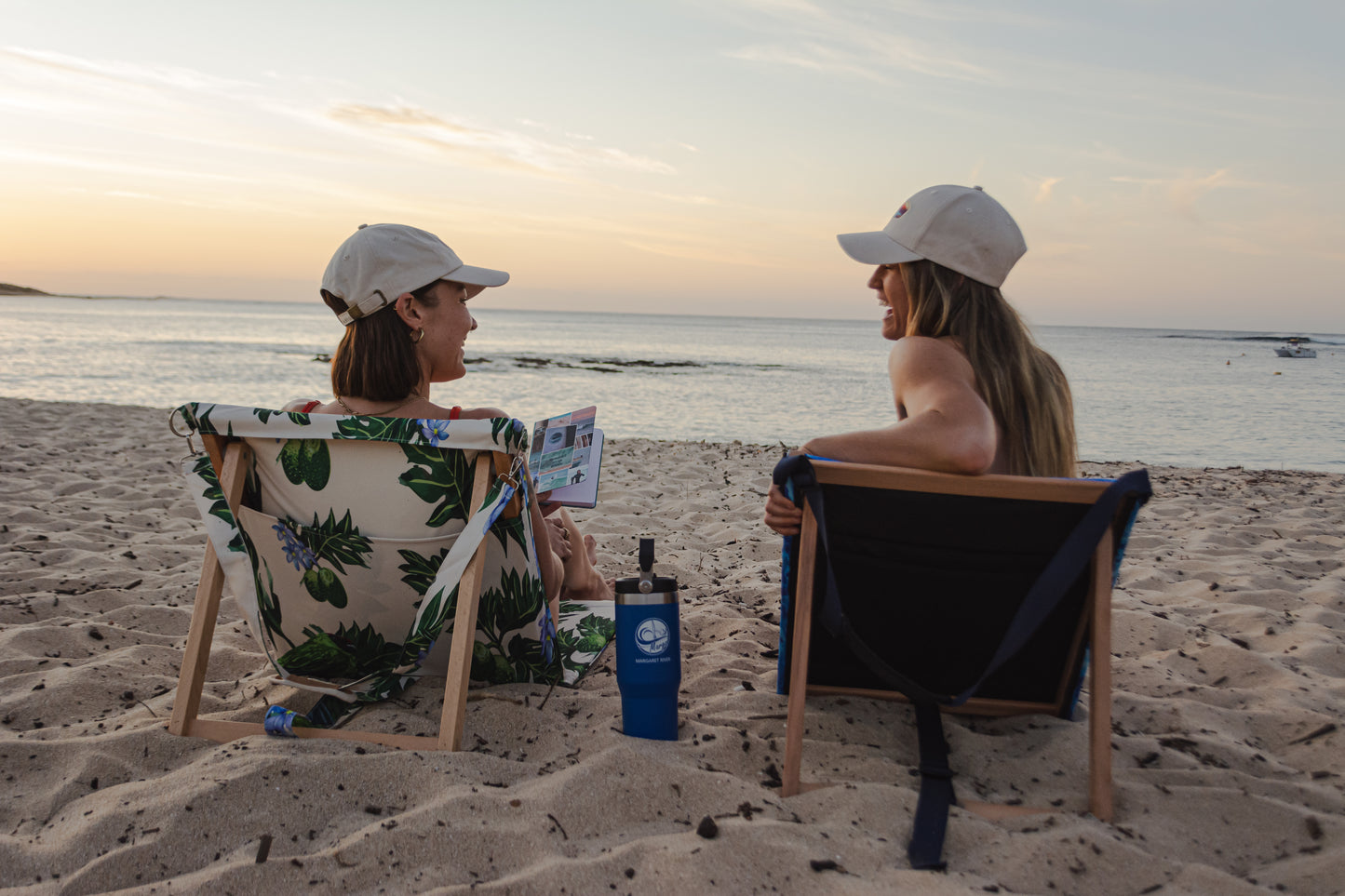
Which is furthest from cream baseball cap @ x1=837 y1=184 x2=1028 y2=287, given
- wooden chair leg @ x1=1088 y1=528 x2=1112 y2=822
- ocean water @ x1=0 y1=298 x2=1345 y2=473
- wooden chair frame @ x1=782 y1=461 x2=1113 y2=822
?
ocean water @ x1=0 y1=298 x2=1345 y2=473

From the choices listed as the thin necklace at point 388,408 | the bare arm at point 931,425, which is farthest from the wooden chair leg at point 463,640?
the bare arm at point 931,425

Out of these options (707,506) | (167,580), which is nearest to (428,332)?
(167,580)

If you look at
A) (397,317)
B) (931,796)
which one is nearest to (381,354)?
(397,317)

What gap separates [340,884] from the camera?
5.44ft

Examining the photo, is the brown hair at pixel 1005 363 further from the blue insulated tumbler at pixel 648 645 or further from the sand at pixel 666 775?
the blue insulated tumbler at pixel 648 645

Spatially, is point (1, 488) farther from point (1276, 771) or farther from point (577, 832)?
point (1276, 771)

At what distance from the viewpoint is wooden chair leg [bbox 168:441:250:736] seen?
7.54 feet

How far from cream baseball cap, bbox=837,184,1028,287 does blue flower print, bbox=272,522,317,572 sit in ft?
5.94

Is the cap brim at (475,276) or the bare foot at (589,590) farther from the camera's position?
the bare foot at (589,590)

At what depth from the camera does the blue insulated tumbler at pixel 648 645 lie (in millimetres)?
2264

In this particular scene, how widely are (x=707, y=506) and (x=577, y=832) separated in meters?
3.97

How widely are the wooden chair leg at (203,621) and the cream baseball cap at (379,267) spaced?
52 cm

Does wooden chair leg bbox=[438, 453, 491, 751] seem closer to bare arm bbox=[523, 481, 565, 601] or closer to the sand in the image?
the sand

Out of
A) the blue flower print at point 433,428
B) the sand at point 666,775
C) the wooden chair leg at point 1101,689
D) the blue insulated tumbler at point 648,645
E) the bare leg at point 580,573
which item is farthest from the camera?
the bare leg at point 580,573
